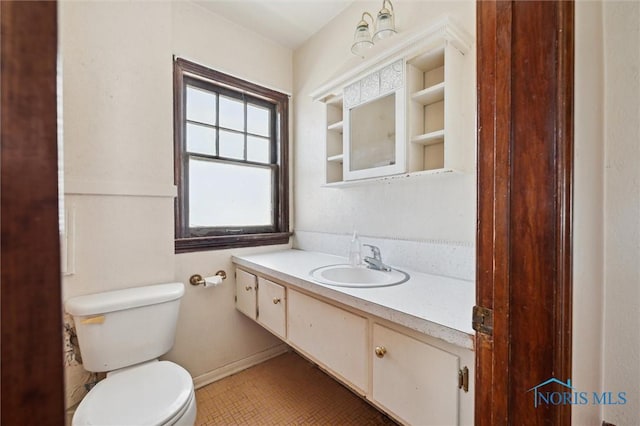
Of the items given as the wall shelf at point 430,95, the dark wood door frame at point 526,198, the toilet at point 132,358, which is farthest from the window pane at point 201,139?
the dark wood door frame at point 526,198

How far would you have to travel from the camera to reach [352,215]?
187 centimetres

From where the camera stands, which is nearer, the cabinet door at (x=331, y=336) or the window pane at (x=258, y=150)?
the cabinet door at (x=331, y=336)

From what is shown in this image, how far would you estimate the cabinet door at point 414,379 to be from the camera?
82cm

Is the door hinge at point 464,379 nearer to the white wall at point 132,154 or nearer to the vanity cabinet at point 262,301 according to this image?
the vanity cabinet at point 262,301

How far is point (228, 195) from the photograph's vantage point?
205cm

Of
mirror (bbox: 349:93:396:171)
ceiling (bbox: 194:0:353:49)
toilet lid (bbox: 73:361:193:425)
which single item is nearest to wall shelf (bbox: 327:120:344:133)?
mirror (bbox: 349:93:396:171)

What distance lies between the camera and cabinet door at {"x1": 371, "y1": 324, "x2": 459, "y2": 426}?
0.82 metres

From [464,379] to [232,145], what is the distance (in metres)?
1.93

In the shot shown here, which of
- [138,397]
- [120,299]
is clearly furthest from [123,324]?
[138,397]

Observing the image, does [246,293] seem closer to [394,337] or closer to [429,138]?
[394,337]

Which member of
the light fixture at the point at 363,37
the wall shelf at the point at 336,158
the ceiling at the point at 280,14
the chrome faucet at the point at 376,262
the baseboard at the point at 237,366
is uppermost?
the ceiling at the point at 280,14

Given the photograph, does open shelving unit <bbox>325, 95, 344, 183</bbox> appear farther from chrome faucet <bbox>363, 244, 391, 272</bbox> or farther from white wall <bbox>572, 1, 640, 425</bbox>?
white wall <bbox>572, 1, 640, 425</bbox>

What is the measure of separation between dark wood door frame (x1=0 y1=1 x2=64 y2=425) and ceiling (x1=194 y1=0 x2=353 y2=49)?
1.98 metres

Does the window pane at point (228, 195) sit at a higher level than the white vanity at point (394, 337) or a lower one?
higher
